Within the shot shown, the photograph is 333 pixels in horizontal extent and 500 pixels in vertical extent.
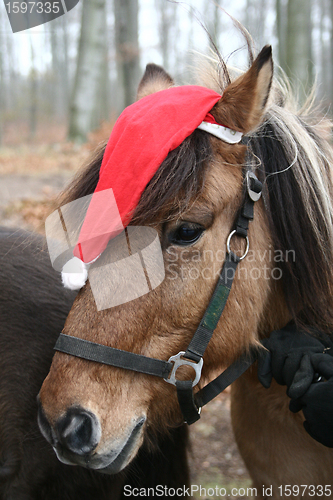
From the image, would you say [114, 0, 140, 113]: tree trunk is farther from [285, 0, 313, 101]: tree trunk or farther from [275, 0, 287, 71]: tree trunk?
[285, 0, 313, 101]: tree trunk

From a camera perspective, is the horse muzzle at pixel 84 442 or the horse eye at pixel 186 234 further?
the horse eye at pixel 186 234

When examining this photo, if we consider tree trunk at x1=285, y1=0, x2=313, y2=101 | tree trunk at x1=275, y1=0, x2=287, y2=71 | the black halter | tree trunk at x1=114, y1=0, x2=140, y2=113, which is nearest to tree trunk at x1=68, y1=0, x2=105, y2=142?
tree trunk at x1=114, y1=0, x2=140, y2=113

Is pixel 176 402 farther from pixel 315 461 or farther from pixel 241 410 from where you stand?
pixel 315 461

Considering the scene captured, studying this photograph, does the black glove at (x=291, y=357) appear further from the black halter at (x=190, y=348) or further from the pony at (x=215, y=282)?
the black halter at (x=190, y=348)

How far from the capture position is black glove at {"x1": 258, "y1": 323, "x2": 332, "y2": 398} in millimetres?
1766

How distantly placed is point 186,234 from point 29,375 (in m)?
1.12

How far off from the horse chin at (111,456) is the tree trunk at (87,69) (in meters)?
13.2

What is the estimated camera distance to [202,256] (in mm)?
1642

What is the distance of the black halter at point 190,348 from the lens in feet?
5.10

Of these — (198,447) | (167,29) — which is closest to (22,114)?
(167,29)

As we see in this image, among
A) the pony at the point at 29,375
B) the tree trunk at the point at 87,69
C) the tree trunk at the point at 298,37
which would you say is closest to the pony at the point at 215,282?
the pony at the point at 29,375

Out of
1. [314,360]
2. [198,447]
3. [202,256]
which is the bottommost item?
[198,447]

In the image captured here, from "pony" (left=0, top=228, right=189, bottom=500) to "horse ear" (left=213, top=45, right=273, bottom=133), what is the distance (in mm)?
1105

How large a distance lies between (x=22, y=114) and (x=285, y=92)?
33.1 metres
